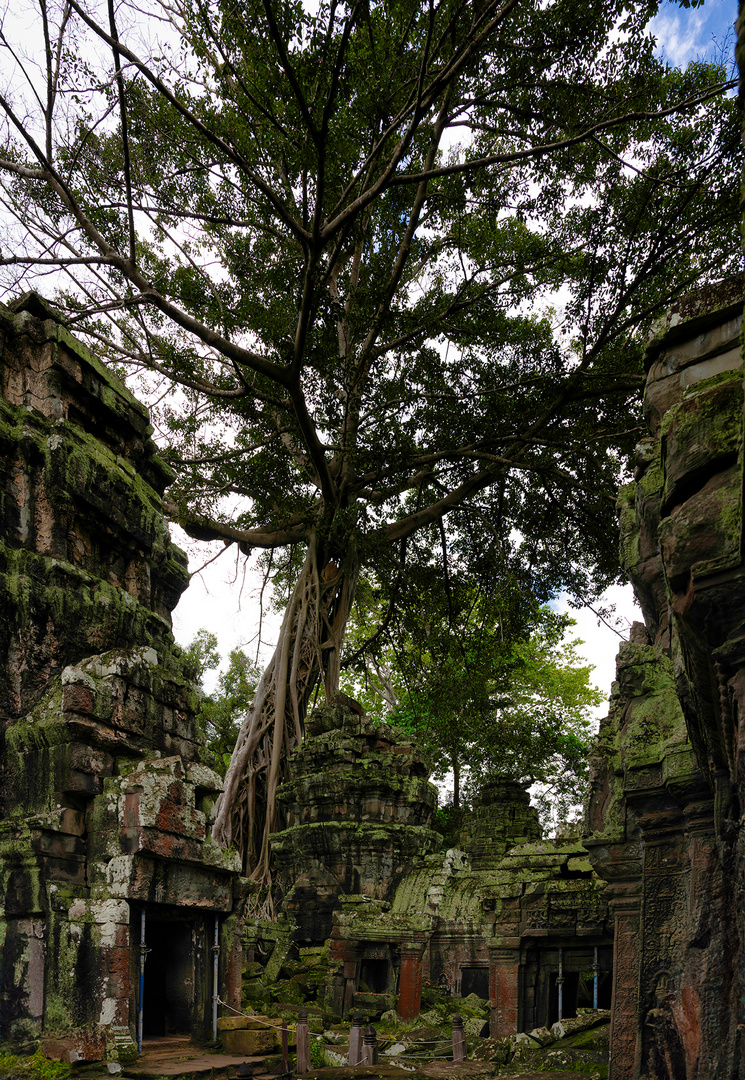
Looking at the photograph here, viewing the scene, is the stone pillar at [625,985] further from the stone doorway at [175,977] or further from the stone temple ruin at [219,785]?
the stone doorway at [175,977]

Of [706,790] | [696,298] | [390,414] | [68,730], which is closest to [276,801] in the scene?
[390,414]

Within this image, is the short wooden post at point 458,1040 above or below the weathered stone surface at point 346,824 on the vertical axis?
below

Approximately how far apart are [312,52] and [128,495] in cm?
455

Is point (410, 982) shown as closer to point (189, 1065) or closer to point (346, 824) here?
point (346, 824)

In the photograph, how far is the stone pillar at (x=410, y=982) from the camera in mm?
9531

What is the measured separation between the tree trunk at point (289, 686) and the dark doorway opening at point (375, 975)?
4190 mm

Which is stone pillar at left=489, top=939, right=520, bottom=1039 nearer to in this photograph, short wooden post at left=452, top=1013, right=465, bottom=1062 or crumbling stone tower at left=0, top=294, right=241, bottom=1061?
short wooden post at left=452, top=1013, right=465, bottom=1062

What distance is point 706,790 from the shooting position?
13.5ft

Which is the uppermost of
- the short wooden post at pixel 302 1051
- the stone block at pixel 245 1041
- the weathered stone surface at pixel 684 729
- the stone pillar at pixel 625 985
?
the weathered stone surface at pixel 684 729

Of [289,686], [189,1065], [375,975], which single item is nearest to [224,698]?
[289,686]

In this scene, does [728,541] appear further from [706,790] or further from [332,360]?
[332,360]

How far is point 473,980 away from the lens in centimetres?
1291

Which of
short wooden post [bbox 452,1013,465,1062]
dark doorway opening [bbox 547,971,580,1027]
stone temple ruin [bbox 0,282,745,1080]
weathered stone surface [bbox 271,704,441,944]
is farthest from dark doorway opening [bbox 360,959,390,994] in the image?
short wooden post [bbox 452,1013,465,1062]

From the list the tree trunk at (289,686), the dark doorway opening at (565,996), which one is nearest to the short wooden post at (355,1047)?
the dark doorway opening at (565,996)
